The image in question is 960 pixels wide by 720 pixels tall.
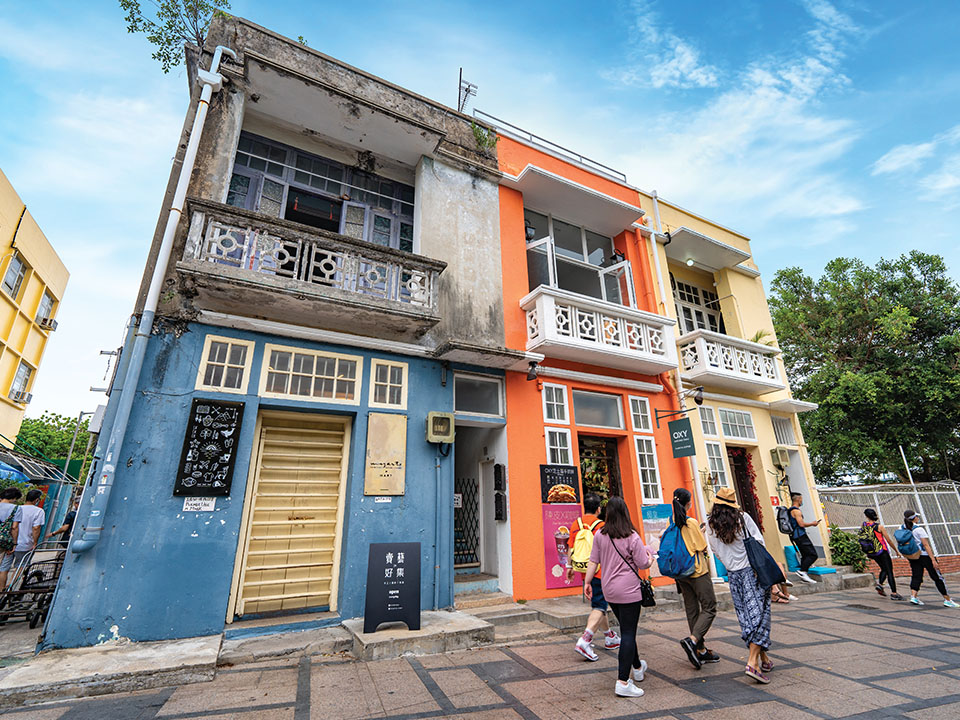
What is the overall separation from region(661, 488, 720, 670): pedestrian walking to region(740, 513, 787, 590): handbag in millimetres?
447

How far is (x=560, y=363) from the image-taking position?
9141 millimetres

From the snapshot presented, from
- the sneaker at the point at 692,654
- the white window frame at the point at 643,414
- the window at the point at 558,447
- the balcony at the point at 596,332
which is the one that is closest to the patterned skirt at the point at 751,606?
the sneaker at the point at 692,654

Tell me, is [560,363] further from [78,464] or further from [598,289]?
[78,464]

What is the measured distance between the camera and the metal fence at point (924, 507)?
12312 millimetres

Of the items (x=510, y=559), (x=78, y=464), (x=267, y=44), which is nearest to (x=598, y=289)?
(x=510, y=559)

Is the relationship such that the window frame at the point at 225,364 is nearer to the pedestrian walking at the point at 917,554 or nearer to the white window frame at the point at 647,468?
the white window frame at the point at 647,468

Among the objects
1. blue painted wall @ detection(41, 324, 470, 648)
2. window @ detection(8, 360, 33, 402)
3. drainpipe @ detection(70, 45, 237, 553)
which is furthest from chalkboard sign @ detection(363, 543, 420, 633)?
window @ detection(8, 360, 33, 402)

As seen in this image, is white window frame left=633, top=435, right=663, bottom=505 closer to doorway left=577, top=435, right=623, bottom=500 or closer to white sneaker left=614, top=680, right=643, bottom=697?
doorway left=577, top=435, right=623, bottom=500

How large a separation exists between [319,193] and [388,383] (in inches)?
159

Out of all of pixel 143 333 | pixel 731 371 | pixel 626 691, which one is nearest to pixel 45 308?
pixel 143 333

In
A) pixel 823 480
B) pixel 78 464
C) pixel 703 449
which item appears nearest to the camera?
pixel 703 449

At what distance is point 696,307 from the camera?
1295 cm

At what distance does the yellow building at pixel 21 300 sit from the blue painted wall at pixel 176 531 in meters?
16.6

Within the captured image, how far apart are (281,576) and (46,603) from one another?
131 inches
